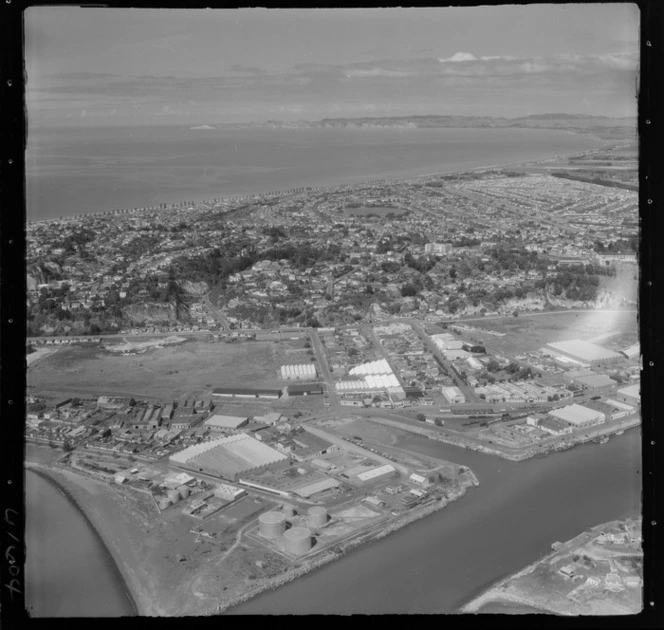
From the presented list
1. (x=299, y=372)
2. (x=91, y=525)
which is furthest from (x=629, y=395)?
(x=91, y=525)

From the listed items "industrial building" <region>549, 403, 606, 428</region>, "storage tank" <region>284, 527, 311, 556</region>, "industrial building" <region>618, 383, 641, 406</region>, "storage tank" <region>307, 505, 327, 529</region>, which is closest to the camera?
"industrial building" <region>618, 383, 641, 406</region>

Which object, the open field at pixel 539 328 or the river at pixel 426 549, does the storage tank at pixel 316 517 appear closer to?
the river at pixel 426 549

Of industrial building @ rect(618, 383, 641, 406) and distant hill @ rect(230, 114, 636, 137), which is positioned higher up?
distant hill @ rect(230, 114, 636, 137)

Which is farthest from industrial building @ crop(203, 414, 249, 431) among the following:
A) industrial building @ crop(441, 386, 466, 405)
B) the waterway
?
industrial building @ crop(441, 386, 466, 405)

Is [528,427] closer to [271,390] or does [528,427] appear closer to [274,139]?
[271,390]

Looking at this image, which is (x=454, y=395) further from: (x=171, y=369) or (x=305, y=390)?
(x=171, y=369)

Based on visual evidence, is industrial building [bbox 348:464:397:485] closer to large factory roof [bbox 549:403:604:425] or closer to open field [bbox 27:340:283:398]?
open field [bbox 27:340:283:398]

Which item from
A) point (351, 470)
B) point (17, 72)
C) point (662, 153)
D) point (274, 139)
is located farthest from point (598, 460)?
point (17, 72)
